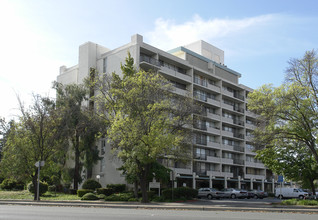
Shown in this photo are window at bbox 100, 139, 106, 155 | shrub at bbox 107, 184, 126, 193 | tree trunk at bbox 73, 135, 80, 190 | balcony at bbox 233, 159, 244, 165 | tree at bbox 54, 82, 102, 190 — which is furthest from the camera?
balcony at bbox 233, 159, 244, 165

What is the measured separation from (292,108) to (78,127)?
952 inches

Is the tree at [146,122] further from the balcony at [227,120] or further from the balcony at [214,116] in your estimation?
the balcony at [227,120]

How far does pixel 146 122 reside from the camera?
91.7 ft

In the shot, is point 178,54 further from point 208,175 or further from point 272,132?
point 272,132

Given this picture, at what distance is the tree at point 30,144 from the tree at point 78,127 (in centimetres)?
416

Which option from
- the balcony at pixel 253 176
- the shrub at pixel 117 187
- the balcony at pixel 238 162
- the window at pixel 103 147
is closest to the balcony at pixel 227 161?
the balcony at pixel 238 162

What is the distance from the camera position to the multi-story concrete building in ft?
159

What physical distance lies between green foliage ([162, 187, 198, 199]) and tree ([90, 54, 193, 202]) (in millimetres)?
4013

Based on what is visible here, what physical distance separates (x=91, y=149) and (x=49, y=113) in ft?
35.0

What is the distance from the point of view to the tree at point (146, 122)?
26469mm

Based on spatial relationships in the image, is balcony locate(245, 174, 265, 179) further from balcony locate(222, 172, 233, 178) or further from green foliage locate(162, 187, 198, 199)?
green foliage locate(162, 187, 198, 199)

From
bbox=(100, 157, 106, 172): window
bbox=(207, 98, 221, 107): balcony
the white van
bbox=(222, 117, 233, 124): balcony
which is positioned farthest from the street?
bbox=(222, 117, 233, 124): balcony

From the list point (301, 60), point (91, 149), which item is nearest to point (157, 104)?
point (301, 60)

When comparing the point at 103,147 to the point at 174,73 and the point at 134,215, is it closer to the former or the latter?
the point at 174,73
